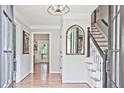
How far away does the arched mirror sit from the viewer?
7.27 metres

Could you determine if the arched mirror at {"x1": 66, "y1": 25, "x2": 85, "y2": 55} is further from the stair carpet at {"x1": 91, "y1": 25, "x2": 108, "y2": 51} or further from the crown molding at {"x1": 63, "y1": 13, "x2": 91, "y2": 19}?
the stair carpet at {"x1": 91, "y1": 25, "x2": 108, "y2": 51}

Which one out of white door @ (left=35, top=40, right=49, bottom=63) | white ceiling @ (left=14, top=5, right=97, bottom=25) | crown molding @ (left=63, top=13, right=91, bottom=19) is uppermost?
white ceiling @ (left=14, top=5, right=97, bottom=25)

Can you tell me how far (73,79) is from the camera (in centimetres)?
713

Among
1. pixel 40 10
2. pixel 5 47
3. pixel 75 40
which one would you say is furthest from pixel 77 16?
pixel 5 47

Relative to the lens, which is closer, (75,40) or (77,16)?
(77,16)

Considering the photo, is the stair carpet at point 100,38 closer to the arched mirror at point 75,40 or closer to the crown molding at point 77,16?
the arched mirror at point 75,40

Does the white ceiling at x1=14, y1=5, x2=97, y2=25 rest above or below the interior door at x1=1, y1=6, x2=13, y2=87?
above

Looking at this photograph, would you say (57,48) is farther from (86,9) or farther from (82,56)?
(86,9)

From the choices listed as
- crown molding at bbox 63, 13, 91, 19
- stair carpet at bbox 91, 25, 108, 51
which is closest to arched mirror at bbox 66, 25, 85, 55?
crown molding at bbox 63, 13, 91, 19

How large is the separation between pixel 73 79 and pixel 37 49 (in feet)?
40.4

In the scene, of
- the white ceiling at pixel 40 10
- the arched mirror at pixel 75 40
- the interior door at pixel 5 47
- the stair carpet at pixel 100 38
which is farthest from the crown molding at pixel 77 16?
the interior door at pixel 5 47

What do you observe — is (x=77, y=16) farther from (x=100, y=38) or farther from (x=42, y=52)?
(x=42, y=52)

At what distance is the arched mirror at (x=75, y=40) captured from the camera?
286 inches

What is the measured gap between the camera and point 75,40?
7434 mm
